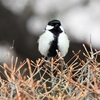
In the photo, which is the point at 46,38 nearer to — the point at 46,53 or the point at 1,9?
the point at 46,53

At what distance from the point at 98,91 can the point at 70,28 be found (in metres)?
4.51

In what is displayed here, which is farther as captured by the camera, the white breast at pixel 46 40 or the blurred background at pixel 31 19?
the blurred background at pixel 31 19

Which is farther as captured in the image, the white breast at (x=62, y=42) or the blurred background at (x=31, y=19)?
the blurred background at (x=31, y=19)

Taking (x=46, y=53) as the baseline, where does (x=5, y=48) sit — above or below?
below

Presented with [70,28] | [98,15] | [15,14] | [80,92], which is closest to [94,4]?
[98,15]

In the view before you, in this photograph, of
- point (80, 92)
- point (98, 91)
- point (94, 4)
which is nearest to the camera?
point (98, 91)

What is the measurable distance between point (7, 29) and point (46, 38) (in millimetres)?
3046

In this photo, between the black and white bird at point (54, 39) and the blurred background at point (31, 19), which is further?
the blurred background at point (31, 19)

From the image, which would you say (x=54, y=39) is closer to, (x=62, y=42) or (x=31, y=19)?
(x=62, y=42)

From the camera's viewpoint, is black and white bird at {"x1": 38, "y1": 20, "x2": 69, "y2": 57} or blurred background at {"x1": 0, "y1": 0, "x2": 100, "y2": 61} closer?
black and white bird at {"x1": 38, "y1": 20, "x2": 69, "y2": 57}

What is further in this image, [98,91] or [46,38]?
[46,38]

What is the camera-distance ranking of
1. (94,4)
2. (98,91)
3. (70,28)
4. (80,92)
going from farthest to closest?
(94,4) → (70,28) → (80,92) → (98,91)

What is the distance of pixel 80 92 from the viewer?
5.68 feet

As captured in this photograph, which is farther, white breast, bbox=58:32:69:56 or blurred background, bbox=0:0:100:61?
blurred background, bbox=0:0:100:61
